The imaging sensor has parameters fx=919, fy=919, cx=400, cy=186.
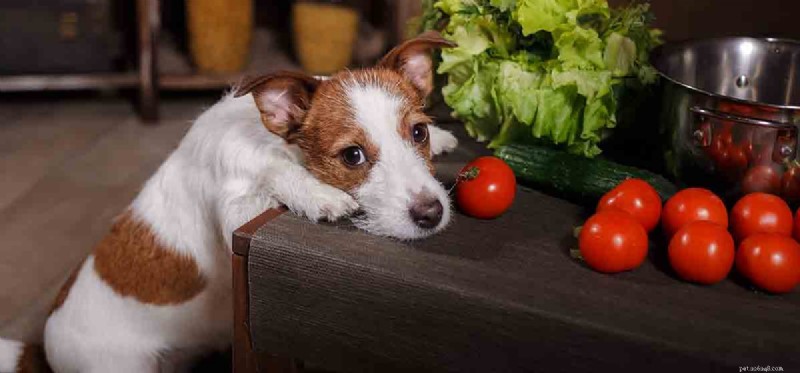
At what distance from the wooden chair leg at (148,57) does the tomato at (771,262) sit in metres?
2.61

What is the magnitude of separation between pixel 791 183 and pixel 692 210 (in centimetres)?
23

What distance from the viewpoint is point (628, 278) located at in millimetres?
1451

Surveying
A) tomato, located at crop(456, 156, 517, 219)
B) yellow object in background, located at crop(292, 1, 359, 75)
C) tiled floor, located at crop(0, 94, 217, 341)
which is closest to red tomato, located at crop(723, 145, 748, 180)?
tomato, located at crop(456, 156, 517, 219)

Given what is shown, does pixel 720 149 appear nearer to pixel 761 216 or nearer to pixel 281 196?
pixel 761 216

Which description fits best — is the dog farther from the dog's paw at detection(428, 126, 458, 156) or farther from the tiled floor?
the tiled floor

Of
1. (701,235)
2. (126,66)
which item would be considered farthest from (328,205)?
(126,66)

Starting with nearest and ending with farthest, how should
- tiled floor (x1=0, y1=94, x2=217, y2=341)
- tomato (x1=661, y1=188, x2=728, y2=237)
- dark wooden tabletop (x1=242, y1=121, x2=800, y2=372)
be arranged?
dark wooden tabletop (x1=242, y1=121, x2=800, y2=372)
tomato (x1=661, y1=188, x2=728, y2=237)
tiled floor (x1=0, y1=94, x2=217, y2=341)

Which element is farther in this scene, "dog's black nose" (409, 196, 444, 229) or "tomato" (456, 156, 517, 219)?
"tomato" (456, 156, 517, 219)

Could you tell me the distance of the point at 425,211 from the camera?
4.88 feet

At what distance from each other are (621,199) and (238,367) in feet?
2.41

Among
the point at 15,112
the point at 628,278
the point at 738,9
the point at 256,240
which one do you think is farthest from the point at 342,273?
the point at 15,112

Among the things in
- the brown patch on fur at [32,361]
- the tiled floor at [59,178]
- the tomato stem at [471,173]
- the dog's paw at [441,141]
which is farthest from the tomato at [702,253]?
the tiled floor at [59,178]

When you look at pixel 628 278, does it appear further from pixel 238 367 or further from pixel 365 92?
pixel 238 367

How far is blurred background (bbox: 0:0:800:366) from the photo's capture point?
9.45 ft
